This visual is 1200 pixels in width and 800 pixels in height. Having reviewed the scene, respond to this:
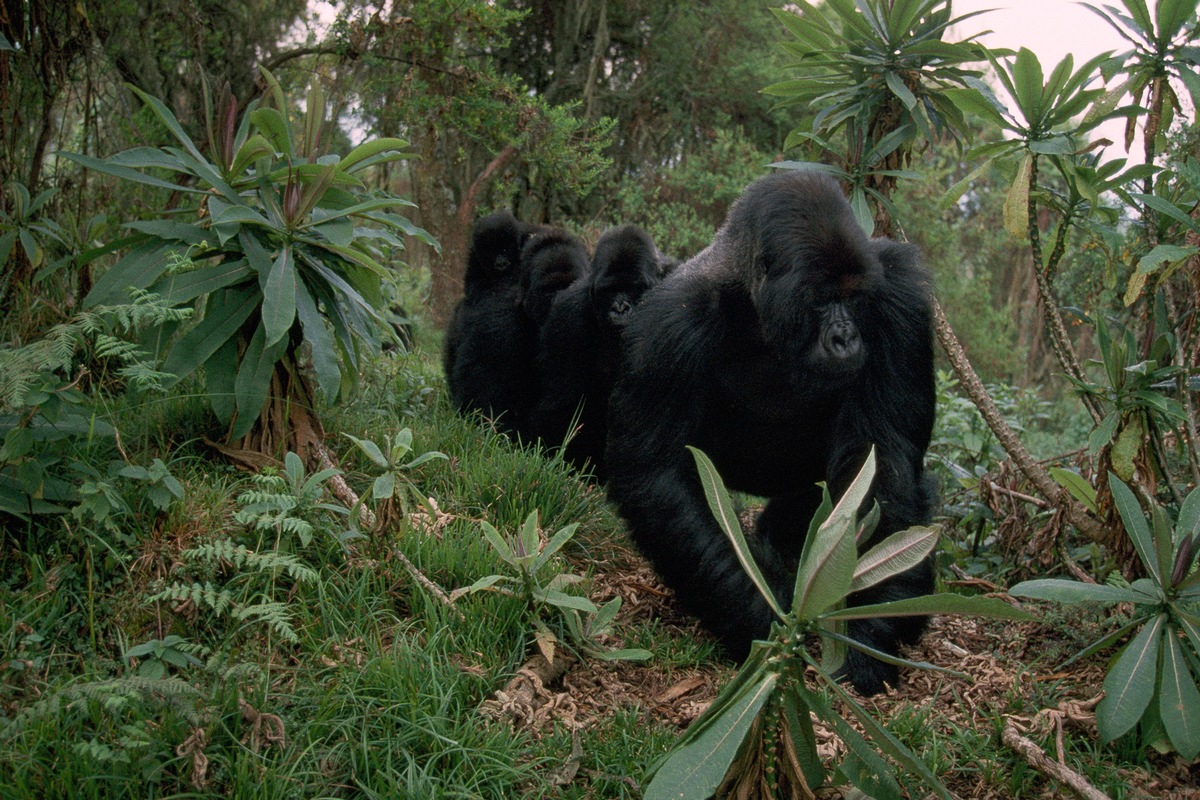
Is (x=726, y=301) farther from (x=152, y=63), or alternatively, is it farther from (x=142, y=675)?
(x=152, y=63)

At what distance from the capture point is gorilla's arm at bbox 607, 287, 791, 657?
312 centimetres

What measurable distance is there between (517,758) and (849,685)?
1.18m

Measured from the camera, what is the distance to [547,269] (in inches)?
207

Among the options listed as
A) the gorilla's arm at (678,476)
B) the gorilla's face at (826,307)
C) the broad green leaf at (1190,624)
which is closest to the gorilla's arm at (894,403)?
the gorilla's face at (826,307)

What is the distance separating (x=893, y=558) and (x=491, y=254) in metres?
4.23

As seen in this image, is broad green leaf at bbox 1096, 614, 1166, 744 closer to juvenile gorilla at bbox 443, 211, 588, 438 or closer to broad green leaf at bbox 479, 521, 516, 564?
broad green leaf at bbox 479, 521, 516, 564

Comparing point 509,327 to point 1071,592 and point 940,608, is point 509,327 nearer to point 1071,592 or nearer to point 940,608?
point 1071,592

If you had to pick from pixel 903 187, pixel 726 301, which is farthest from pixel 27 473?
pixel 903 187

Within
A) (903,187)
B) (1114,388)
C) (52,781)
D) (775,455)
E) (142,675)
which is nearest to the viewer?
(52,781)

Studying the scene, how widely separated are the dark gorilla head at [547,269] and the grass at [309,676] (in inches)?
79.5

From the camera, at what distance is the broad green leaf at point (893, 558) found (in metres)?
2.03

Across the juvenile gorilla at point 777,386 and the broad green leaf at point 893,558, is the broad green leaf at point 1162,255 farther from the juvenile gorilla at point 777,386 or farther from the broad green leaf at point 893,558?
the broad green leaf at point 893,558

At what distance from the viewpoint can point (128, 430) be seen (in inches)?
132

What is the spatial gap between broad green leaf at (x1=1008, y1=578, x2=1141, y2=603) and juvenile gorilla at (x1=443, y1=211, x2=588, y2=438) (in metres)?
3.06
